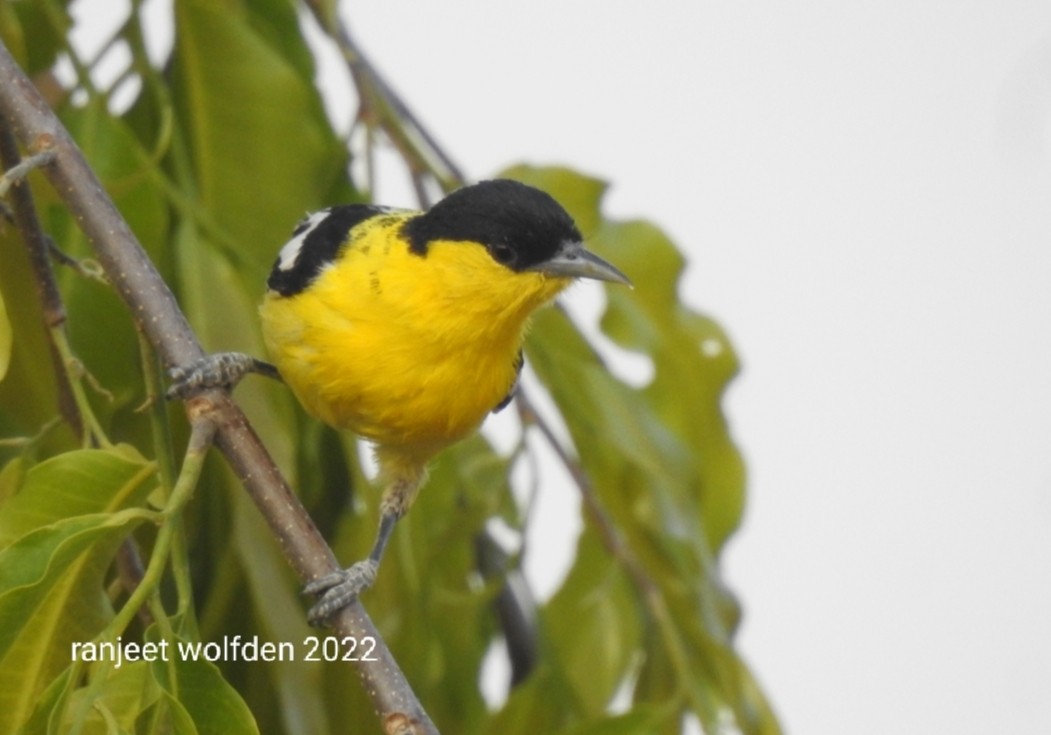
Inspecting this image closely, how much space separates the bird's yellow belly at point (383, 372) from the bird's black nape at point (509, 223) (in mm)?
133

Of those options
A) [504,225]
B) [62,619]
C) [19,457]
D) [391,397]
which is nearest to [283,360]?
[391,397]

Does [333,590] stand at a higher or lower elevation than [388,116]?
lower

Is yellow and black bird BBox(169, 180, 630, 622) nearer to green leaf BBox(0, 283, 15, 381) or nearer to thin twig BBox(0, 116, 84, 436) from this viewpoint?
thin twig BBox(0, 116, 84, 436)

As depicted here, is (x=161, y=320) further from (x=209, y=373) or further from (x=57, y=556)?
(x=57, y=556)

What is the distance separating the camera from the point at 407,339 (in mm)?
2051

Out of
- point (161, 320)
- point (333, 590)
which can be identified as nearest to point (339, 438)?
point (333, 590)

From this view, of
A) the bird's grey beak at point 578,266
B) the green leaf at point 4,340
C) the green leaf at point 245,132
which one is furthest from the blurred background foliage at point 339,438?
the bird's grey beak at point 578,266

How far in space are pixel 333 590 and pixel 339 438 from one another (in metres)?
0.70

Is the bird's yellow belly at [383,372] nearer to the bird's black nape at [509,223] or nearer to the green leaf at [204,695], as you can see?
the bird's black nape at [509,223]

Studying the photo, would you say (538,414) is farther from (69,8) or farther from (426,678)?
(69,8)

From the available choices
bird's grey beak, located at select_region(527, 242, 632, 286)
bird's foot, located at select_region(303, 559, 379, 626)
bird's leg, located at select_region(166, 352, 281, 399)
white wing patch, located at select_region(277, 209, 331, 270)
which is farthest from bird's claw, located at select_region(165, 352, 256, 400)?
bird's grey beak, located at select_region(527, 242, 632, 286)

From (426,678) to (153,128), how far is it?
89 cm

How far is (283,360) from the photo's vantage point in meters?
2.08

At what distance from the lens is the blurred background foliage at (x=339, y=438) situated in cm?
189
